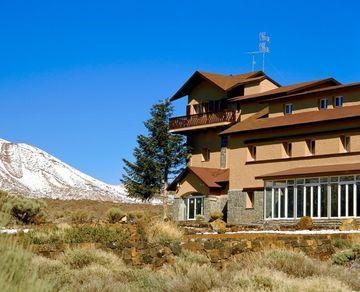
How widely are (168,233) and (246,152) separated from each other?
768 inches

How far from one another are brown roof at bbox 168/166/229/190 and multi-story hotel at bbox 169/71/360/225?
65mm

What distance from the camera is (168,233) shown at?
19891 mm

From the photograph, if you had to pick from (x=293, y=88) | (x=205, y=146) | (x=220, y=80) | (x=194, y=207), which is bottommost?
(x=194, y=207)

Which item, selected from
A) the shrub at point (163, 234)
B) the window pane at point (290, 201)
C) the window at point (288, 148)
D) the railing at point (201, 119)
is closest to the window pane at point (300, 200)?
the window pane at point (290, 201)

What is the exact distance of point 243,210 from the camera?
38062 millimetres

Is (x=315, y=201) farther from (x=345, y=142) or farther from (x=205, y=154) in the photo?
(x=205, y=154)

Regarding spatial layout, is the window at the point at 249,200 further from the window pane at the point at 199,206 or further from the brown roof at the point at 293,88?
the brown roof at the point at 293,88

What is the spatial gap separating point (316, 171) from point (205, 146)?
1469cm

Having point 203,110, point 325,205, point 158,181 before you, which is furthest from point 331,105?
point 158,181

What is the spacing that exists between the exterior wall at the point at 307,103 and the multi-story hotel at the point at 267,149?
56 millimetres

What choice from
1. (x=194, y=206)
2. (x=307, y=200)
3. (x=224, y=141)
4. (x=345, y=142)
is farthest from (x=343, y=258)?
(x=224, y=141)

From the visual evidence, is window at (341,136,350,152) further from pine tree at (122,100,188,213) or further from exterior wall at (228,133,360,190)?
pine tree at (122,100,188,213)

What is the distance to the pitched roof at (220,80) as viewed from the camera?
4481 centimetres

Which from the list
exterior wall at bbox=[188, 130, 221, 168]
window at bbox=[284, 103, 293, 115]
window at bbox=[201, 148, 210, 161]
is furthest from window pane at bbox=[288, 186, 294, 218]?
window at bbox=[201, 148, 210, 161]
